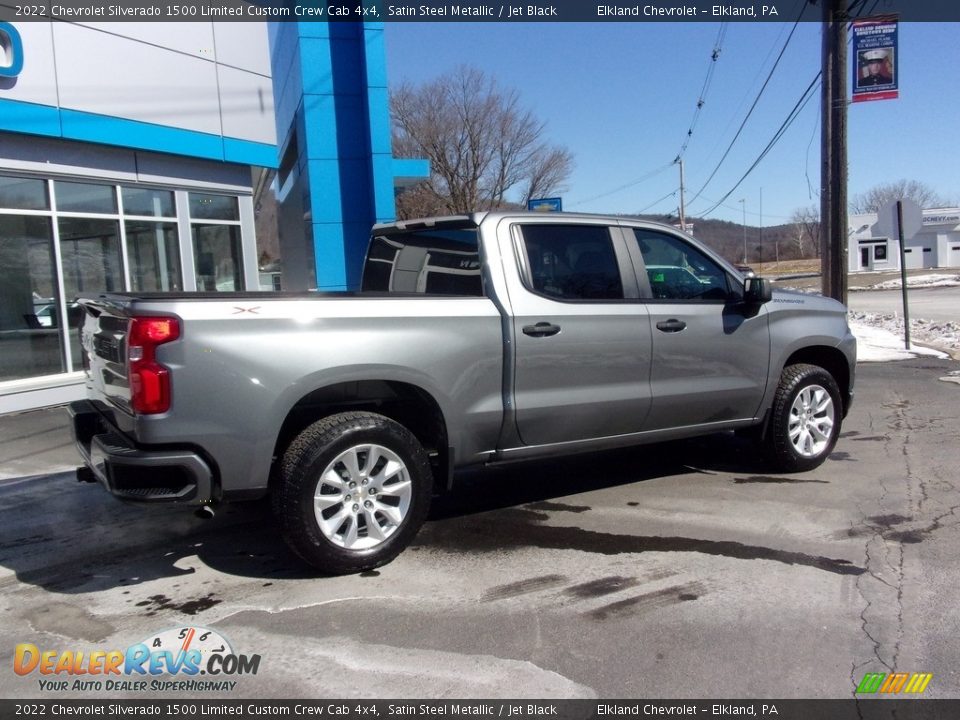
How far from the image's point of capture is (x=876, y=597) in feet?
12.7

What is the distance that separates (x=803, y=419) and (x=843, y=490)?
0.63m

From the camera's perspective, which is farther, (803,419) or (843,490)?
(803,419)

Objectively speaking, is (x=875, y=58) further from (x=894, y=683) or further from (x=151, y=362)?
(x=151, y=362)

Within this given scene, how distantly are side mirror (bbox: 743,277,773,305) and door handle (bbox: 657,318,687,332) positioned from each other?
0.61 meters

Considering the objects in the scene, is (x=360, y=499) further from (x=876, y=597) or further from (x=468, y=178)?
(x=468, y=178)

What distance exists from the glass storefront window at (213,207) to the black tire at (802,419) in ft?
32.3

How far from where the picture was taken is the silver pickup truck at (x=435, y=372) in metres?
3.83

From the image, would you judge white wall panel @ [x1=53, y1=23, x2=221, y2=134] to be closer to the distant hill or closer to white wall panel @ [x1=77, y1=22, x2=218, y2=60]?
white wall panel @ [x1=77, y1=22, x2=218, y2=60]

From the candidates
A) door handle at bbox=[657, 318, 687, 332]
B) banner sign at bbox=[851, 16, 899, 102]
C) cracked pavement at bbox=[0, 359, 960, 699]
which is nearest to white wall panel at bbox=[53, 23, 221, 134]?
cracked pavement at bbox=[0, 359, 960, 699]

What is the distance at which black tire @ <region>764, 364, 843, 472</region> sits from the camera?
594cm

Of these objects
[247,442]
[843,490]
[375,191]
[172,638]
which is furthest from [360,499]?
[375,191]

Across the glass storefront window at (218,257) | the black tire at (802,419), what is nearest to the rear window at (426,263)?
the black tire at (802,419)

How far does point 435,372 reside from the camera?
14.5ft

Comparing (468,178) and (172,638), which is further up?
(468,178)
